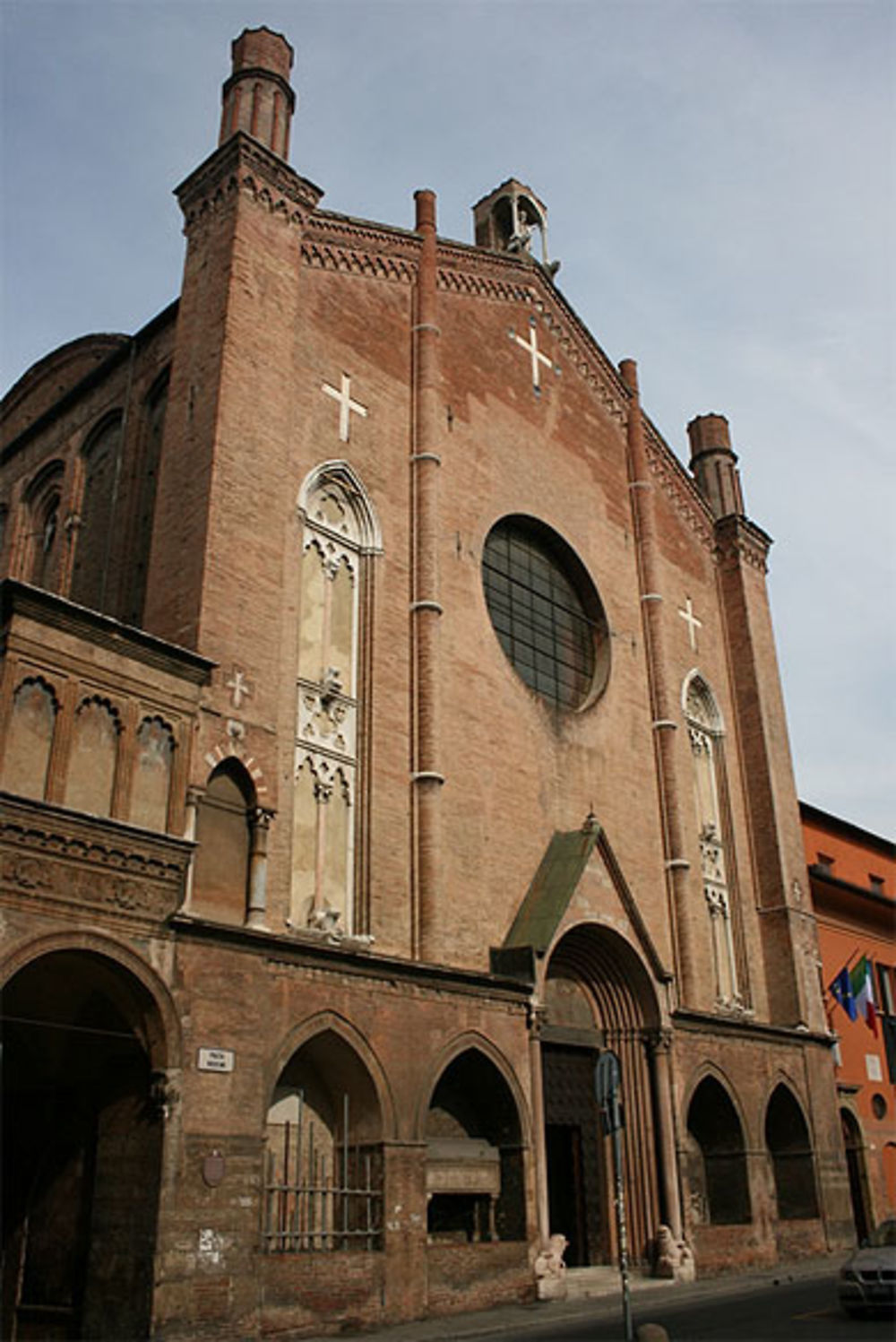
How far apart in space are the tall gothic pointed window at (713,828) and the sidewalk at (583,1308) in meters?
4.59

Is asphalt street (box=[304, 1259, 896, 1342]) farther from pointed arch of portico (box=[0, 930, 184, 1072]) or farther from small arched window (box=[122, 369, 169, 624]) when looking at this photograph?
small arched window (box=[122, 369, 169, 624])

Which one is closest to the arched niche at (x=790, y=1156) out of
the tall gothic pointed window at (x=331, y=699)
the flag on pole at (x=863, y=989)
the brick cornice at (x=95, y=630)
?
the flag on pole at (x=863, y=989)

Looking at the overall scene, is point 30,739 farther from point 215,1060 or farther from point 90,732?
point 215,1060

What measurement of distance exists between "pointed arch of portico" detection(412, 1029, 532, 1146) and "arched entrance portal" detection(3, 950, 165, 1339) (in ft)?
11.6

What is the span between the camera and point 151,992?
10984 millimetres

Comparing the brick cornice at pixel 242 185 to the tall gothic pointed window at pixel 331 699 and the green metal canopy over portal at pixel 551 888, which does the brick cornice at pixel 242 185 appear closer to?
the tall gothic pointed window at pixel 331 699

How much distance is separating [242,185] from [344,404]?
3210 mm

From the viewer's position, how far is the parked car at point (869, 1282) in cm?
1255

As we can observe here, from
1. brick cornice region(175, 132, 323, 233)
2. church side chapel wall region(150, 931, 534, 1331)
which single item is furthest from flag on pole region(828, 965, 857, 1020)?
brick cornice region(175, 132, 323, 233)

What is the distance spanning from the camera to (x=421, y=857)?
1536cm

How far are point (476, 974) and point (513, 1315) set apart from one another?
375 cm

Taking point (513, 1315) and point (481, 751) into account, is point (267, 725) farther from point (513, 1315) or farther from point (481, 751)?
point (513, 1315)

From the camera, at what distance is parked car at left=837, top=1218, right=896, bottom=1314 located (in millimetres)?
12547

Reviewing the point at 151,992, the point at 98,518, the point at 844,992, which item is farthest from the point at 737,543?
the point at 151,992
